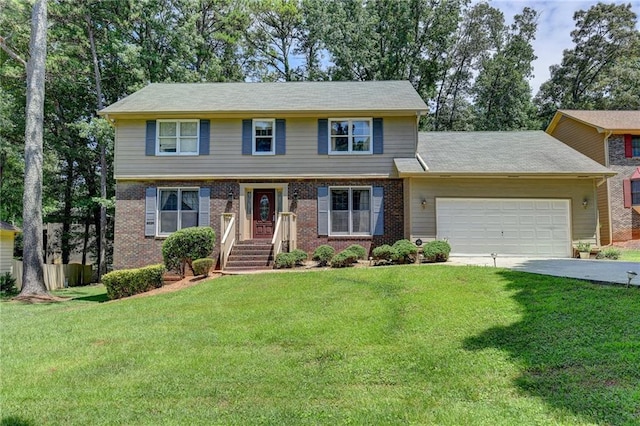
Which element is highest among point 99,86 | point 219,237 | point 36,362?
point 99,86

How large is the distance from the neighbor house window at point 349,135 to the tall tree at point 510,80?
55.8 ft

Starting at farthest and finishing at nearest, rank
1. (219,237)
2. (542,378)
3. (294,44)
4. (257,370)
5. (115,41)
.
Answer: (294,44) → (115,41) → (219,237) → (257,370) → (542,378)

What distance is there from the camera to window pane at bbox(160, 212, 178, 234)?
14219mm

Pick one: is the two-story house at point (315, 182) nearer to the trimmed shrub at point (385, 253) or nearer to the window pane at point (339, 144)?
the window pane at point (339, 144)

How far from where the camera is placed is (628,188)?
714 inches

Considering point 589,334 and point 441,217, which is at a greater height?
point 441,217

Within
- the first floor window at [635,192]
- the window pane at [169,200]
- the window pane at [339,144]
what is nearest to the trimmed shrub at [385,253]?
the window pane at [339,144]

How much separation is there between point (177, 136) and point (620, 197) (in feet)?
61.4

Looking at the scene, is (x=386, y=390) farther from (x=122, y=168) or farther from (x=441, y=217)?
(x=122, y=168)

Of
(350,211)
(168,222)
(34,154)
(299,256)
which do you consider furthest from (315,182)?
(34,154)

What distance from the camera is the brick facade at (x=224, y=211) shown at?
13.9m

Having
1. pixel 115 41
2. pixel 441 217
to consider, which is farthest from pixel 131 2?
pixel 441 217

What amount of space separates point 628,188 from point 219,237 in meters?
17.6

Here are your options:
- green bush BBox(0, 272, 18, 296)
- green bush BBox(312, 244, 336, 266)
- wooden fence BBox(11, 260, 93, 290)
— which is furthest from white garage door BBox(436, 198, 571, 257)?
green bush BBox(0, 272, 18, 296)
